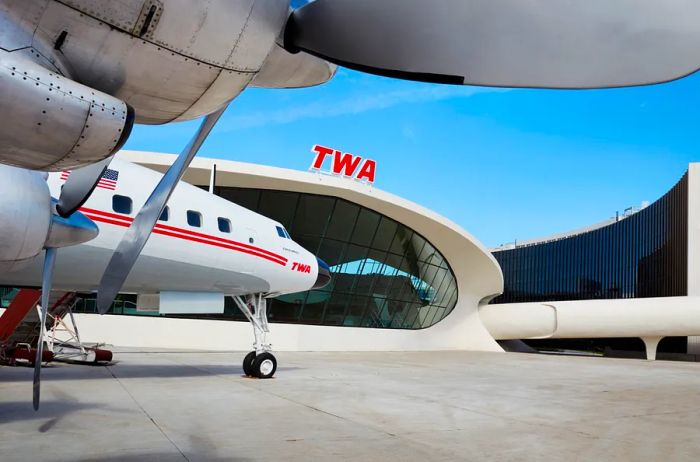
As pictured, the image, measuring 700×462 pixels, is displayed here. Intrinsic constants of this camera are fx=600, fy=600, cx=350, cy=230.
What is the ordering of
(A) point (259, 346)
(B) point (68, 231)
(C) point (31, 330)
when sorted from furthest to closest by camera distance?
(C) point (31, 330), (A) point (259, 346), (B) point (68, 231)

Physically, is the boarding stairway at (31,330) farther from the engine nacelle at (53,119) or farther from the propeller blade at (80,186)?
the engine nacelle at (53,119)

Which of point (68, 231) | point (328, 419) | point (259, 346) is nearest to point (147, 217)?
point (68, 231)

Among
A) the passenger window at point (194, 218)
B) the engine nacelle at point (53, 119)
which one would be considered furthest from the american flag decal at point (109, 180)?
the engine nacelle at point (53, 119)

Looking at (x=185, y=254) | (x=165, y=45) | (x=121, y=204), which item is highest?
(x=121, y=204)

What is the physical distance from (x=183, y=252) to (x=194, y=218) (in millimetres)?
891

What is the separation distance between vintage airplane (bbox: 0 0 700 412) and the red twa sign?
30.1 metres

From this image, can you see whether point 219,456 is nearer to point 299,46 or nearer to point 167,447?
point 167,447

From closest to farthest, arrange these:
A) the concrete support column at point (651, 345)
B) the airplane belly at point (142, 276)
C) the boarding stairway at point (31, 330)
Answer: the airplane belly at point (142, 276) → the boarding stairway at point (31, 330) → the concrete support column at point (651, 345)

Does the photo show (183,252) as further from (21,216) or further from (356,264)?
(356,264)

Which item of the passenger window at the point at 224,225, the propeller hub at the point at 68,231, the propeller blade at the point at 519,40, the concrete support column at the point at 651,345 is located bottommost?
the concrete support column at the point at 651,345

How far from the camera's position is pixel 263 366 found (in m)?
15.8

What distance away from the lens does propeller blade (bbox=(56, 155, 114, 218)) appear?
5.95m

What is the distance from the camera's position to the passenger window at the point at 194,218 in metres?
14.2

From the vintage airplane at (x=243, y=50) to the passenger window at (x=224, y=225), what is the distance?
36.6ft
